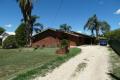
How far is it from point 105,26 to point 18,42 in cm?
4775

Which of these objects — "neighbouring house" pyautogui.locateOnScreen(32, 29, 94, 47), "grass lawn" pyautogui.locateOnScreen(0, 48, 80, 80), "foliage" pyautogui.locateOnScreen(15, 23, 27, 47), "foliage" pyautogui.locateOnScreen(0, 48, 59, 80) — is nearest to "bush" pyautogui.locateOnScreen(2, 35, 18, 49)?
"foliage" pyautogui.locateOnScreen(15, 23, 27, 47)

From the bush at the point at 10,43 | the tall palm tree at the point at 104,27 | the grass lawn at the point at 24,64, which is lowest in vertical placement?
the grass lawn at the point at 24,64

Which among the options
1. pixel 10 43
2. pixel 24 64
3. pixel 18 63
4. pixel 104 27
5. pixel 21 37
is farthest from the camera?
pixel 104 27

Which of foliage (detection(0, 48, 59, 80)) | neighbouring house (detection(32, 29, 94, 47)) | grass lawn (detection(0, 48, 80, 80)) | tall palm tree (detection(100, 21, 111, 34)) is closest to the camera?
grass lawn (detection(0, 48, 80, 80))

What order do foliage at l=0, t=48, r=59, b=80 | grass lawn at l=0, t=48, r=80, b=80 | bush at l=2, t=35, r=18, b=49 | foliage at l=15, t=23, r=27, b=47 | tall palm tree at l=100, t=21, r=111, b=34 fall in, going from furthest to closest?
tall palm tree at l=100, t=21, r=111, b=34 < foliage at l=15, t=23, r=27, b=47 < bush at l=2, t=35, r=18, b=49 < foliage at l=0, t=48, r=59, b=80 < grass lawn at l=0, t=48, r=80, b=80

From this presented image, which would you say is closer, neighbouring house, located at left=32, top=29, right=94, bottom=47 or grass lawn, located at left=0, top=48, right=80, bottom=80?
grass lawn, located at left=0, top=48, right=80, bottom=80

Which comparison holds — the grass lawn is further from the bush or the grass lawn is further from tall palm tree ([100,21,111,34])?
tall palm tree ([100,21,111,34])

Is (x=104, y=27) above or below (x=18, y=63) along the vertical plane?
above

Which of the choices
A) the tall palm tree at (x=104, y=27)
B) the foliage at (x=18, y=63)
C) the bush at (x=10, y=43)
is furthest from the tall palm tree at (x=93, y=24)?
the foliage at (x=18, y=63)

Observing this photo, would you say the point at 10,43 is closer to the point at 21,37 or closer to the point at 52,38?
the point at 21,37

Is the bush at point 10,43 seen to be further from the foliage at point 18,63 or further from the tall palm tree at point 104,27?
the tall palm tree at point 104,27

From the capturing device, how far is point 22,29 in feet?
204

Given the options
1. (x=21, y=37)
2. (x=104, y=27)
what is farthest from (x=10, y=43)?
(x=104, y=27)

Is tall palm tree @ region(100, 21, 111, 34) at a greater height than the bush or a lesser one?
greater
